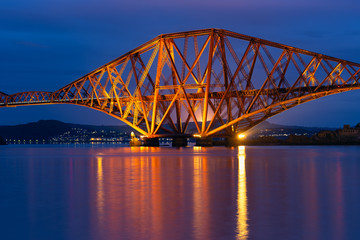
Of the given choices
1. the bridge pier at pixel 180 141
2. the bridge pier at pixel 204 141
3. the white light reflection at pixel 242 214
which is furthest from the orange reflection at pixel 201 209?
the bridge pier at pixel 180 141

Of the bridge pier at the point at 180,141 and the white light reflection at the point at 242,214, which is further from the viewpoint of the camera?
the bridge pier at the point at 180,141

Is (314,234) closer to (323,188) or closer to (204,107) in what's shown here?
(323,188)

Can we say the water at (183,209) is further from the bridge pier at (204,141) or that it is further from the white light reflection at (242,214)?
the bridge pier at (204,141)

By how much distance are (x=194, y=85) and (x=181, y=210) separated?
66.4 metres

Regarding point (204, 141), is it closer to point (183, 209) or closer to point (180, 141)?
point (180, 141)

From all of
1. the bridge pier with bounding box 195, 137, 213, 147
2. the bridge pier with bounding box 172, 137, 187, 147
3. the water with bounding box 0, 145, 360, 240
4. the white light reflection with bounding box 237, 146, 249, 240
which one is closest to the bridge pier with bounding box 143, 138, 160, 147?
the bridge pier with bounding box 172, 137, 187, 147

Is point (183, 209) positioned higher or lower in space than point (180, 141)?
lower

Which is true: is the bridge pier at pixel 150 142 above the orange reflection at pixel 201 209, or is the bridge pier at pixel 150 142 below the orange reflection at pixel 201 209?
above

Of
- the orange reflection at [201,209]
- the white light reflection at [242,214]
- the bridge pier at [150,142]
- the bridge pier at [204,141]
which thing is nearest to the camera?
the white light reflection at [242,214]

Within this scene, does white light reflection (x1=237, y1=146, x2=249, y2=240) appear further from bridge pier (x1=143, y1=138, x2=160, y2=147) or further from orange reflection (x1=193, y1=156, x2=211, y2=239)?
bridge pier (x1=143, y1=138, x2=160, y2=147)

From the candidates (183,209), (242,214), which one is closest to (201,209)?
(183,209)

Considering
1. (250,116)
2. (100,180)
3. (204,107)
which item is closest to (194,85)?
(204,107)

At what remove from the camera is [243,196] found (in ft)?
63.5

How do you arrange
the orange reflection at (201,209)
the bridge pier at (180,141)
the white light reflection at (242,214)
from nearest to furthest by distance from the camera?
the white light reflection at (242,214), the orange reflection at (201,209), the bridge pier at (180,141)
